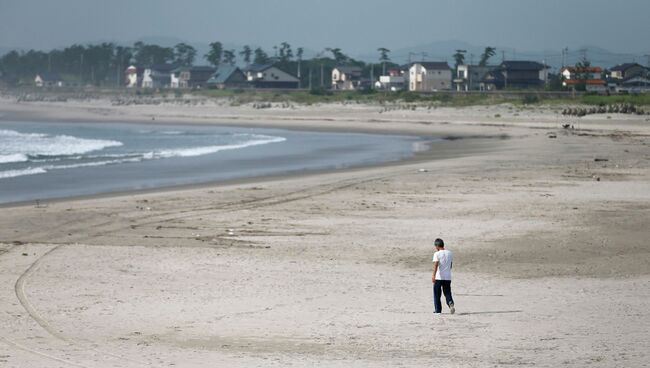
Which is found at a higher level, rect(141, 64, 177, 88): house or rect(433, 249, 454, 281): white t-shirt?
rect(141, 64, 177, 88): house

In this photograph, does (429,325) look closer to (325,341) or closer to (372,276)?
(325,341)

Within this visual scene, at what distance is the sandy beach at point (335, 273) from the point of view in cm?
1179

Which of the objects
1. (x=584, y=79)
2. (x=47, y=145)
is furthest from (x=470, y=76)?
(x=47, y=145)

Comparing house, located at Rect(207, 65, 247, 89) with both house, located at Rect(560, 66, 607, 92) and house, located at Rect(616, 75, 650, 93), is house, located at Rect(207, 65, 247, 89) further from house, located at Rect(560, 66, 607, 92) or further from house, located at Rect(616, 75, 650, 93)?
house, located at Rect(616, 75, 650, 93)

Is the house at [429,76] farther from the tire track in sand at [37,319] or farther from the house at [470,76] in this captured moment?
the tire track in sand at [37,319]

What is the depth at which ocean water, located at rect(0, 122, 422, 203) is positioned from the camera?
109 feet

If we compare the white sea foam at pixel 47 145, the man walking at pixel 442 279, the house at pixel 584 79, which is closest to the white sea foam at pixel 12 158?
the white sea foam at pixel 47 145

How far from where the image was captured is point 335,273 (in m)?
16.5

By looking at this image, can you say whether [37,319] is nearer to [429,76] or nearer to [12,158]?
[12,158]

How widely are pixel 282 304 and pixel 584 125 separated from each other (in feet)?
161

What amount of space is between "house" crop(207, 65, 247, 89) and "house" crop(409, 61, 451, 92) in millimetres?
26131

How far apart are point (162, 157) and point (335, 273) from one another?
29.9 meters

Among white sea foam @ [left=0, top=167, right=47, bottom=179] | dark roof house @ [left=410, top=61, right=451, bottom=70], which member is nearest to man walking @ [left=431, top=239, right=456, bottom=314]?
white sea foam @ [left=0, top=167, right=47, bottom=179]

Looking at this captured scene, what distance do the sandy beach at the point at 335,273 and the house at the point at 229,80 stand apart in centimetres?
12272
